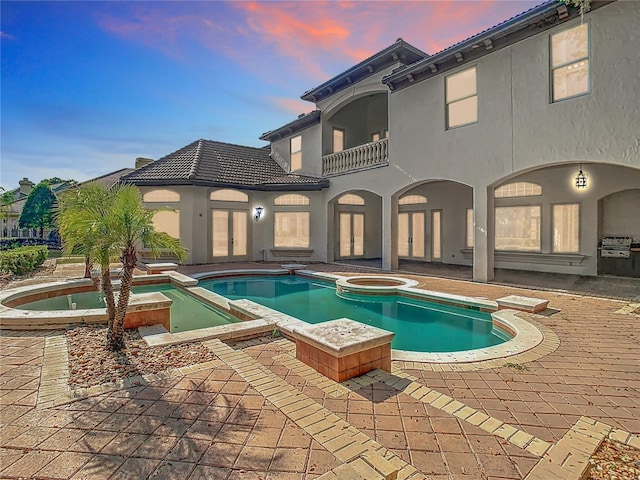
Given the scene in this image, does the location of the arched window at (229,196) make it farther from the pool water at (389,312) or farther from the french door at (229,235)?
the pool water at (389,312)

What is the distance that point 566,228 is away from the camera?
43.4 ft

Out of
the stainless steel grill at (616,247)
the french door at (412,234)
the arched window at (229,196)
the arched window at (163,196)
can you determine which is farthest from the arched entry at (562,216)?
the arched window at (163,196)

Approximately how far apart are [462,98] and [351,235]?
945cm

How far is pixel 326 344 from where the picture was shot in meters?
4.35

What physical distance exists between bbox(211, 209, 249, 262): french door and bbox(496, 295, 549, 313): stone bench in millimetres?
13533

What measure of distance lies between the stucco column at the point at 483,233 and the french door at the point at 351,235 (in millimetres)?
8412

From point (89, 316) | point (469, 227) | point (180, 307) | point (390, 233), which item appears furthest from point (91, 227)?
point (469, 227)

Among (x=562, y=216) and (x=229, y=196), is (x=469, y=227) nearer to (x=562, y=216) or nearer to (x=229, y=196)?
(x=562, y=216)

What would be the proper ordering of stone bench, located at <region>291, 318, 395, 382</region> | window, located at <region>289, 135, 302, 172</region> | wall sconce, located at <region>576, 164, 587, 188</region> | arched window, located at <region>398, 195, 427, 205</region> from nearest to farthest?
stone bench, located at <region>291, 318, 395, 382</region>
wall sconce, located at <region>576, 164, 587, 188</region>
arched window, located at <region>398, 195, 427, 205</region>
window, located at <region>289, 135, 302, 172</region>

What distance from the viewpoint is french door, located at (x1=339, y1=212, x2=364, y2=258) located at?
19422mm

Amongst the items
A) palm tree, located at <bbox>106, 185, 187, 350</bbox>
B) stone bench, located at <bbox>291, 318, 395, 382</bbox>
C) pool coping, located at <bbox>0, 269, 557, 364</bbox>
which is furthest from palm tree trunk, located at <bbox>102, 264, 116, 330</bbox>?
stone bench, located at <bbox>291, 318, 395, 382</bbox>

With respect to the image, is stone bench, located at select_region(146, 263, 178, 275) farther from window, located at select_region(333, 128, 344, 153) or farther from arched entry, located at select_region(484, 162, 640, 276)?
arched entry, located at select_region(484, 162, 640, 276)

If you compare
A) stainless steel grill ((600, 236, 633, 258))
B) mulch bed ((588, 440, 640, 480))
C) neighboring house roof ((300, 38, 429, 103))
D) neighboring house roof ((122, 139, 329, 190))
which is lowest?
mulch bed ((588, 440, 640, 480))

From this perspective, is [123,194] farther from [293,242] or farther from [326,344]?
[293,242]
